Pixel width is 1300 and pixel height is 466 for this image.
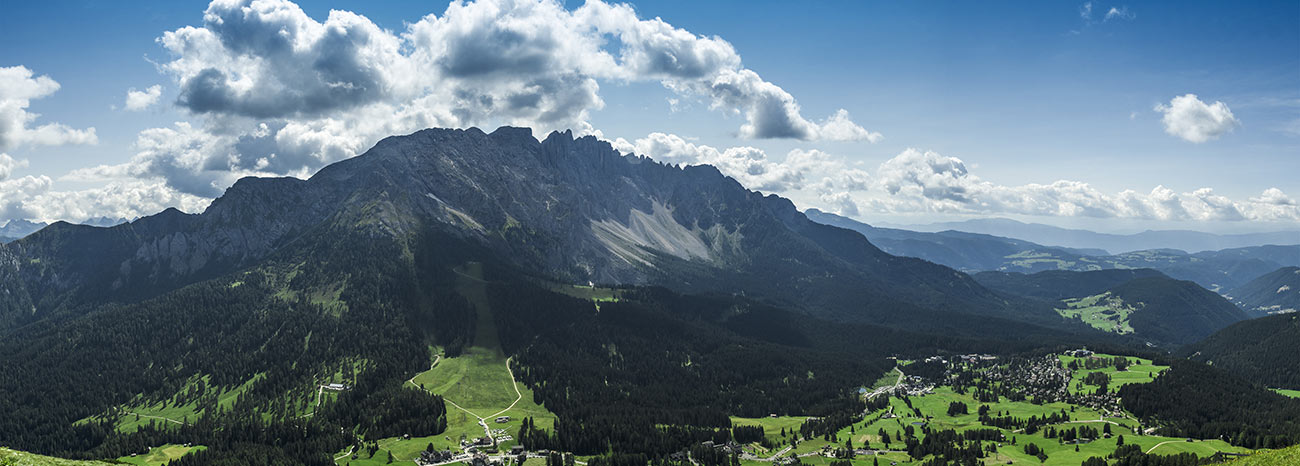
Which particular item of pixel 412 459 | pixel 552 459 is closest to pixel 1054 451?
pixel 552 459

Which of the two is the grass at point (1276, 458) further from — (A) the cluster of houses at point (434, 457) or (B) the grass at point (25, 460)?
(A) the cluster of houses at point (434, 457)

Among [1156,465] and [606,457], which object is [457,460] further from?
[1156,465]

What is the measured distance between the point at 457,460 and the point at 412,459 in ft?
44.6

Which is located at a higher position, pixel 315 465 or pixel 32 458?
pixel 32 458

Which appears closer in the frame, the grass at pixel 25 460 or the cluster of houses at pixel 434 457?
the grass at pixel 25 460

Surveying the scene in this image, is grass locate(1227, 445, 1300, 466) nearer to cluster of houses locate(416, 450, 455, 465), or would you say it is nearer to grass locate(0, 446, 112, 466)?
grass locate(0, 446, 112, 466)

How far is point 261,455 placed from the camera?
194750mm

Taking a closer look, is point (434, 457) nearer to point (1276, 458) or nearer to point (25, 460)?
point (25, 460)

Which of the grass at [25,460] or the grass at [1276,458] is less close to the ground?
the grass at [25,460]

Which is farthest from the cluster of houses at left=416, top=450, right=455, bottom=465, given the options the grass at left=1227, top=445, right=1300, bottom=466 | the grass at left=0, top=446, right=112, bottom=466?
the grass at left=1227, top=445, right=1300, bottom=466

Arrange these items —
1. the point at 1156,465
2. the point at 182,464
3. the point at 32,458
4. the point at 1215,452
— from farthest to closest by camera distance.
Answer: the point at 182,464, the point at 1215,452, the point at 1156,465, the point at 32,458

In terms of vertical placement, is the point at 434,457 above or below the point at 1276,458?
below

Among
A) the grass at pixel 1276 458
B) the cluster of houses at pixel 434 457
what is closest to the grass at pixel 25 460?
the cluster of houses at pixel 434 457

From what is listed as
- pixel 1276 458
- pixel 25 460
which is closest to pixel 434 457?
pixel 25 460
